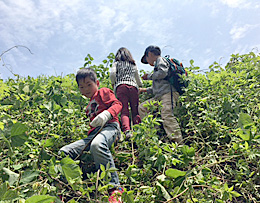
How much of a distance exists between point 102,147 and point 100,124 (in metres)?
0.25

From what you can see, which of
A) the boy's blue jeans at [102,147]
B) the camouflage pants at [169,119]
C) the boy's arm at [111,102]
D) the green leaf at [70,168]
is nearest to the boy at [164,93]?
the camouflage pants at [169,119]

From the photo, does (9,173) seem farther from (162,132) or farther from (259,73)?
(259,73)

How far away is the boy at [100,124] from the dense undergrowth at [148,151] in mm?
164

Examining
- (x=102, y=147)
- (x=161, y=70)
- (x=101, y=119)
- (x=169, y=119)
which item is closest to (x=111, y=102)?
(x=101, y=119)

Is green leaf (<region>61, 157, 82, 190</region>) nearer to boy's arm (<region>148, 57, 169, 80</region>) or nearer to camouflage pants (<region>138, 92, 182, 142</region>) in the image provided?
camouflage pants (<region>138, 92, 182, 142</region>)

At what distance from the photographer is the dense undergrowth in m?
1.44

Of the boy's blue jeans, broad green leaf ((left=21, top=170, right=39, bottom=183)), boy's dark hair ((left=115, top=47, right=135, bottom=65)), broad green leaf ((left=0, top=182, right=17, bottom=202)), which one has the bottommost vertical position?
broad green leaf ((left=0, top=182, right=17, bottom=202))

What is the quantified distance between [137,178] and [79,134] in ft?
2.87

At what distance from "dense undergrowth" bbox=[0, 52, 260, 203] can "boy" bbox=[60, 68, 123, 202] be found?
0.16 m

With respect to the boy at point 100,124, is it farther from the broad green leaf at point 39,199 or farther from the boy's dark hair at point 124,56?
the boy's dark hair at point 124,56

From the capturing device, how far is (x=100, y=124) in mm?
2078

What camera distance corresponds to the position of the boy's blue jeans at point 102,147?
1891 mm

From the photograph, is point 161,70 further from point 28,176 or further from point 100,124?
Answer: point 28,176

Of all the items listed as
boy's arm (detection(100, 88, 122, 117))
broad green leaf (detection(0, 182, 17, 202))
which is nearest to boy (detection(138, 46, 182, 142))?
boy's arm (detection(100, 88, 122, 117))
